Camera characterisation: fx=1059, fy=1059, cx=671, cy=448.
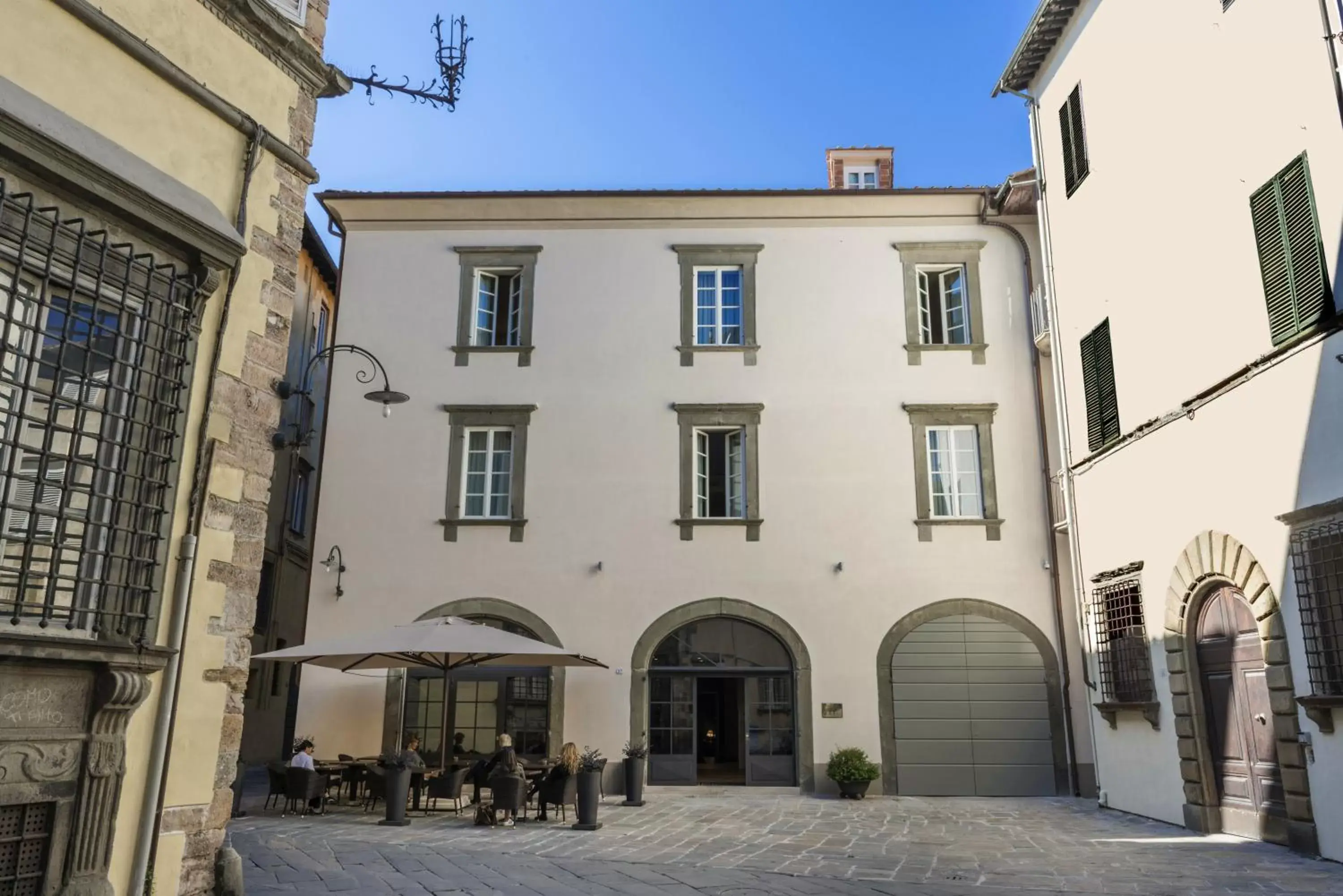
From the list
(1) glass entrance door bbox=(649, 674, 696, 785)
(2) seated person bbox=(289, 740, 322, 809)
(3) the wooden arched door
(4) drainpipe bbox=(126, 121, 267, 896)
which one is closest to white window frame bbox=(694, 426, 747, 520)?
(1) glass entrance door bbox=(649, 674, 696, 785)

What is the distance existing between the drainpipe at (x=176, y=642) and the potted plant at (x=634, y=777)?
831 cm

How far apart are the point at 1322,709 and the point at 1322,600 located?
0.86 meters

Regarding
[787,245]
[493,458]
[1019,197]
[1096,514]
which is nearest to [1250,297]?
[1096,514]

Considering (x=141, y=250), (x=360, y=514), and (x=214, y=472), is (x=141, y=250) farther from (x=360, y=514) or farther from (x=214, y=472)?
(x=360, y=514)

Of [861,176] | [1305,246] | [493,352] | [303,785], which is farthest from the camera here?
[861,176]

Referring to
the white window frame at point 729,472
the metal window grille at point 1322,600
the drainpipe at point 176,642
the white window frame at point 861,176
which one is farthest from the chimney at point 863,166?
the drainpipe at point 176,642

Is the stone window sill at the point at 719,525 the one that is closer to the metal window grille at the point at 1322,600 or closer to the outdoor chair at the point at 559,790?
the outdoor chair at the point at 559,790

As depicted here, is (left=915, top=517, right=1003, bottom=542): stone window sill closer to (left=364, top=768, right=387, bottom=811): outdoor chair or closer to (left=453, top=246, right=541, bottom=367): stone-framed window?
(left=453, top=246, right=541, bottom=367): stone-framed window

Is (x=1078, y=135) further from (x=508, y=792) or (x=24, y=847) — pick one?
(x=24, y=847)

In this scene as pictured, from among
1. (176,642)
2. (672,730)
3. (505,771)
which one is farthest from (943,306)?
(176,642)

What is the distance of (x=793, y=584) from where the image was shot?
51.0 ft

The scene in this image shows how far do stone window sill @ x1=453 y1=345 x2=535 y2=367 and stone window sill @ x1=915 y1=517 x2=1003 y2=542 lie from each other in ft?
21.3

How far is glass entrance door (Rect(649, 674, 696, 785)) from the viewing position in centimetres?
1538

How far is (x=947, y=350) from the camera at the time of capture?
1633 cm
